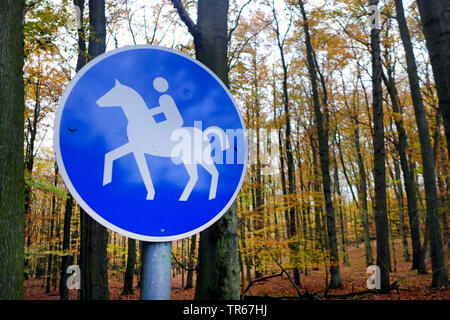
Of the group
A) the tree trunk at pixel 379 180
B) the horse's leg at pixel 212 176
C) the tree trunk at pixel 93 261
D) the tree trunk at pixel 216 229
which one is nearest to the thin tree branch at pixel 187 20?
the tree trunk at pixel 216 229

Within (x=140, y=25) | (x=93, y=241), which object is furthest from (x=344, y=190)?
(x=93, y=241)

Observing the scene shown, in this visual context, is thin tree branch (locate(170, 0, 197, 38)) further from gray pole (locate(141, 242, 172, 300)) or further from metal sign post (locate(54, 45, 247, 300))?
gray pole (locate(141, 242, 172, 300))

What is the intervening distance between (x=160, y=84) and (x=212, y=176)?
0.42m

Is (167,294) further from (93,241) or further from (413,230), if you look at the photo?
(413,230)

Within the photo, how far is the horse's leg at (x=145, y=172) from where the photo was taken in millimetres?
1038

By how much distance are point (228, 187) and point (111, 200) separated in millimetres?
469

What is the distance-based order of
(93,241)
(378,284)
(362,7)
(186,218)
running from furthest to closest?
(362,7) → (378,284) → (93,241) → (186,218)

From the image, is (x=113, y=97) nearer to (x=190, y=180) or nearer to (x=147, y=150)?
(x=147, y=150)

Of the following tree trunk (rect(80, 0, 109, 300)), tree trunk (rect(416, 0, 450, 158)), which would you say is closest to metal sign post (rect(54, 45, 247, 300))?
tree trunk (rect(416, 0, 450, 158))

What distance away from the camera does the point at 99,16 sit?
25.0 ft

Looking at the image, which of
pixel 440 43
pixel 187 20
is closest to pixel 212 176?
pixel 187 20

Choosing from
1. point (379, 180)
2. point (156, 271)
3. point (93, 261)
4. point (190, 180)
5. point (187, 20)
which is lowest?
point (93, 261)

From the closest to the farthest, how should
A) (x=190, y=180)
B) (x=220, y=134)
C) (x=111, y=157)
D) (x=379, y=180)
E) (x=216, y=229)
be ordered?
(x=111, y=157) → (x=190, y=180) → (x=220, y=134) → (x=216, y=229) → (x=379, y=180)

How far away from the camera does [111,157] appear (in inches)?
39.4
